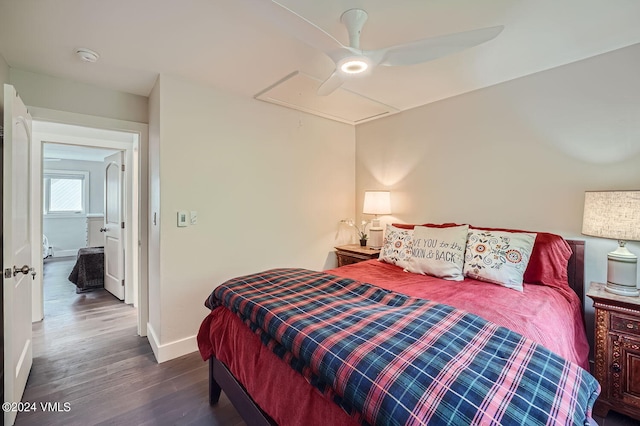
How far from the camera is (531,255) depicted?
2.09 m

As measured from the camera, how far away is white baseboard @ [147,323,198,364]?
239 cm

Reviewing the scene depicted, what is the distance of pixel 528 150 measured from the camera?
2369 millimetres

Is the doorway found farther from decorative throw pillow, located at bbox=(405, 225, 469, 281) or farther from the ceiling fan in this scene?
decorative throw pillow, located at bbox=(405, 225, 469, 281)

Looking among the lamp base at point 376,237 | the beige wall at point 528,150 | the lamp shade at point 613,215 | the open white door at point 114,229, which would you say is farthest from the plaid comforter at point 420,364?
the open white door at point 114,229

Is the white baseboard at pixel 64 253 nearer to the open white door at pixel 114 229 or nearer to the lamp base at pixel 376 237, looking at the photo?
the open white door at pixel 114 229

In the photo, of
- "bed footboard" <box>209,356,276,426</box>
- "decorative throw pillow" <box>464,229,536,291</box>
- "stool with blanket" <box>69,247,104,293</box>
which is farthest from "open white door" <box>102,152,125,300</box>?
"decorative throw pillow" <box>464,229,536,291</box>

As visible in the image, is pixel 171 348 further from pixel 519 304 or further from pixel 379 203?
pixel 519 304

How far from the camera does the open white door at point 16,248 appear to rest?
1.57m

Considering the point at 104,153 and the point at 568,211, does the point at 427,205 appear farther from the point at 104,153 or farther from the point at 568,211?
the point at 104,153

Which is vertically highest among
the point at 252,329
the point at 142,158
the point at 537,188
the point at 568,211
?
the point at 142,158

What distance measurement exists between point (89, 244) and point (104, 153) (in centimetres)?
193

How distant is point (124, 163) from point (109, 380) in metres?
2.61

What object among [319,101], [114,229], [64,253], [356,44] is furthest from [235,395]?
[64,253]

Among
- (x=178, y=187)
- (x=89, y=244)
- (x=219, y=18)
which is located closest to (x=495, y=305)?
(x=219, y=18)
